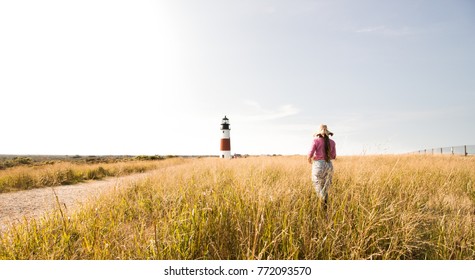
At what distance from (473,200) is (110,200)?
7202 millimetres

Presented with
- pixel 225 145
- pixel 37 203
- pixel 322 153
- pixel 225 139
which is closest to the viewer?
pixel 322 153

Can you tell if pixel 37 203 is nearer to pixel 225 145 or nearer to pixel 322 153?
pixel 322 153

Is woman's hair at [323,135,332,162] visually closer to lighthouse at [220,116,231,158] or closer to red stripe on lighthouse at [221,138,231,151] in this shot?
lighthouse at [220,116,231,158]

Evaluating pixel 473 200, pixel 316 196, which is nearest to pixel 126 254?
pixel 316 196

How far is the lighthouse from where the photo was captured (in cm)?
2546

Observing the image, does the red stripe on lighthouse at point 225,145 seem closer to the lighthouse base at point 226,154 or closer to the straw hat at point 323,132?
the lighthouse base at point 226,154

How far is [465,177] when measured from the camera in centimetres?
614

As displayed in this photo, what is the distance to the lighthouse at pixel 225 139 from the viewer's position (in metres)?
25.5

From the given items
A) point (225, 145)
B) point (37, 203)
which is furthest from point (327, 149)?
point (225, 145)

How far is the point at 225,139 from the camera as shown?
1038 inches

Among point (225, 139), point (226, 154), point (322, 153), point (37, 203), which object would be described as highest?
point (225, 139)

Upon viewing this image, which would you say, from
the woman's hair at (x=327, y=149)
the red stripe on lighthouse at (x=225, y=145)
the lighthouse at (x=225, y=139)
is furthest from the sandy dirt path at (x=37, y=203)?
the red stripe on lighthouse at (x=225, y=145)

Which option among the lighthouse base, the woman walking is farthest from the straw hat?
the lighthouse base
